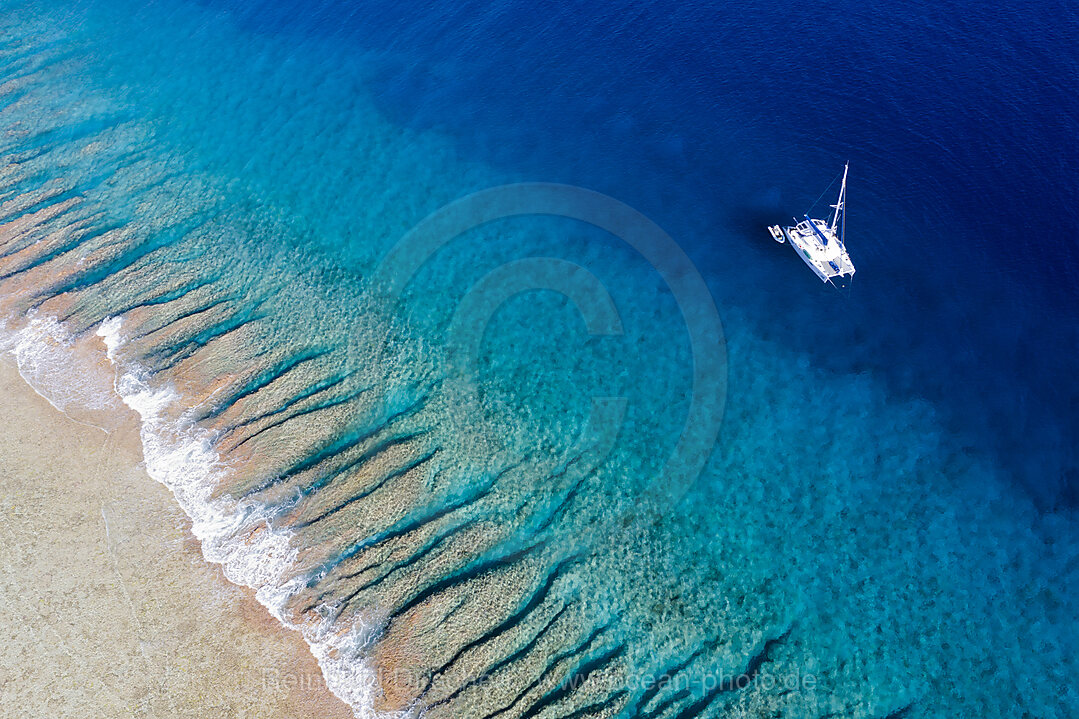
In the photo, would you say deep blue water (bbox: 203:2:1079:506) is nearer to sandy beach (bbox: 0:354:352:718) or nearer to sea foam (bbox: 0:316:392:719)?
sea foam (bbox: 0:316:392:719)

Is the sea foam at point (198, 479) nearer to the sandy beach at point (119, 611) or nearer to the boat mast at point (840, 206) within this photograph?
the sandy beach at point (119, 611)

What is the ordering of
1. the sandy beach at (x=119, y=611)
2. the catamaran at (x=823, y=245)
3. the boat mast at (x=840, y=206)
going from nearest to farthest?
the sandy beach at (x=119, y=611), the catamaran at (x=823, y=245), the boat mast at (x=840, y=206)

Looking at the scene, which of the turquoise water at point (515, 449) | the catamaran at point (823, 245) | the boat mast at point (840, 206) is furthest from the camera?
the boat mast at point (840, 206)

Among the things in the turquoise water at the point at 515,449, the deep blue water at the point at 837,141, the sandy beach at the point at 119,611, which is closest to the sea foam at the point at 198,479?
the turquoise water at the point at 515,449

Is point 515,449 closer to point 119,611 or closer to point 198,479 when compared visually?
point 198,479

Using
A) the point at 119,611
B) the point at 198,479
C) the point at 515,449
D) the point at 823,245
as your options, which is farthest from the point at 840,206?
the point at 119,611

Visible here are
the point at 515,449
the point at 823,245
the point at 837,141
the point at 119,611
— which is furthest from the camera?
the point at 837,141

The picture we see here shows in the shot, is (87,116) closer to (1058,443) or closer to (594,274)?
(594,274)
